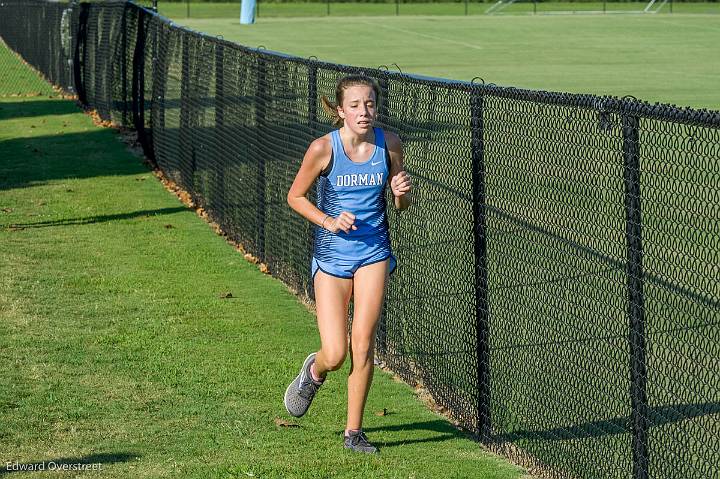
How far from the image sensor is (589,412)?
6574 mm

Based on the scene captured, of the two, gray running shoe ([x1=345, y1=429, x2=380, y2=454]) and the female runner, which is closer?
the female runner

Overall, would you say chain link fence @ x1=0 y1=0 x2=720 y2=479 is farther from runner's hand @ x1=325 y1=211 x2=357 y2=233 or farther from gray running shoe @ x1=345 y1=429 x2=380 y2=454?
runner's hand @ x1=325 y1=211 x2=357 y2=233

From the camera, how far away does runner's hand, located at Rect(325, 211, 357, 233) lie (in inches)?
248

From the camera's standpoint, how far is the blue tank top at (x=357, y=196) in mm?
6477

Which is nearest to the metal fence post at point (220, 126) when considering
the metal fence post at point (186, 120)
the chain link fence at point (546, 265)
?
the metal fence post at point (186, 120)

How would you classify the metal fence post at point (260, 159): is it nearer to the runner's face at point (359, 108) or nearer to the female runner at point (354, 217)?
the female runner at point (354, 217)

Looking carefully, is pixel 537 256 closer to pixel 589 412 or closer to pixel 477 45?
pixel 589 412

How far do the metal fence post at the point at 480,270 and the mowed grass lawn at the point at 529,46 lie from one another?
18.4 meters

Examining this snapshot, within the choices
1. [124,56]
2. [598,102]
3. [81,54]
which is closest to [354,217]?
[598,102]

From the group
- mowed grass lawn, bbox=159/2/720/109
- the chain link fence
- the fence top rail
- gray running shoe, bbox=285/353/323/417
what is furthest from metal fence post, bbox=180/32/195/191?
Answer: mowed grass lawn, bbox=159/2/720/109

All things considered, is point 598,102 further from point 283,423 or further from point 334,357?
point 283,423

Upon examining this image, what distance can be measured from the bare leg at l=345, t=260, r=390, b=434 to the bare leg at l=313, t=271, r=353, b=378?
78mm

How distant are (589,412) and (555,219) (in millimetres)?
969

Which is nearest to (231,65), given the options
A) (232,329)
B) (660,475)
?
(232,329)
